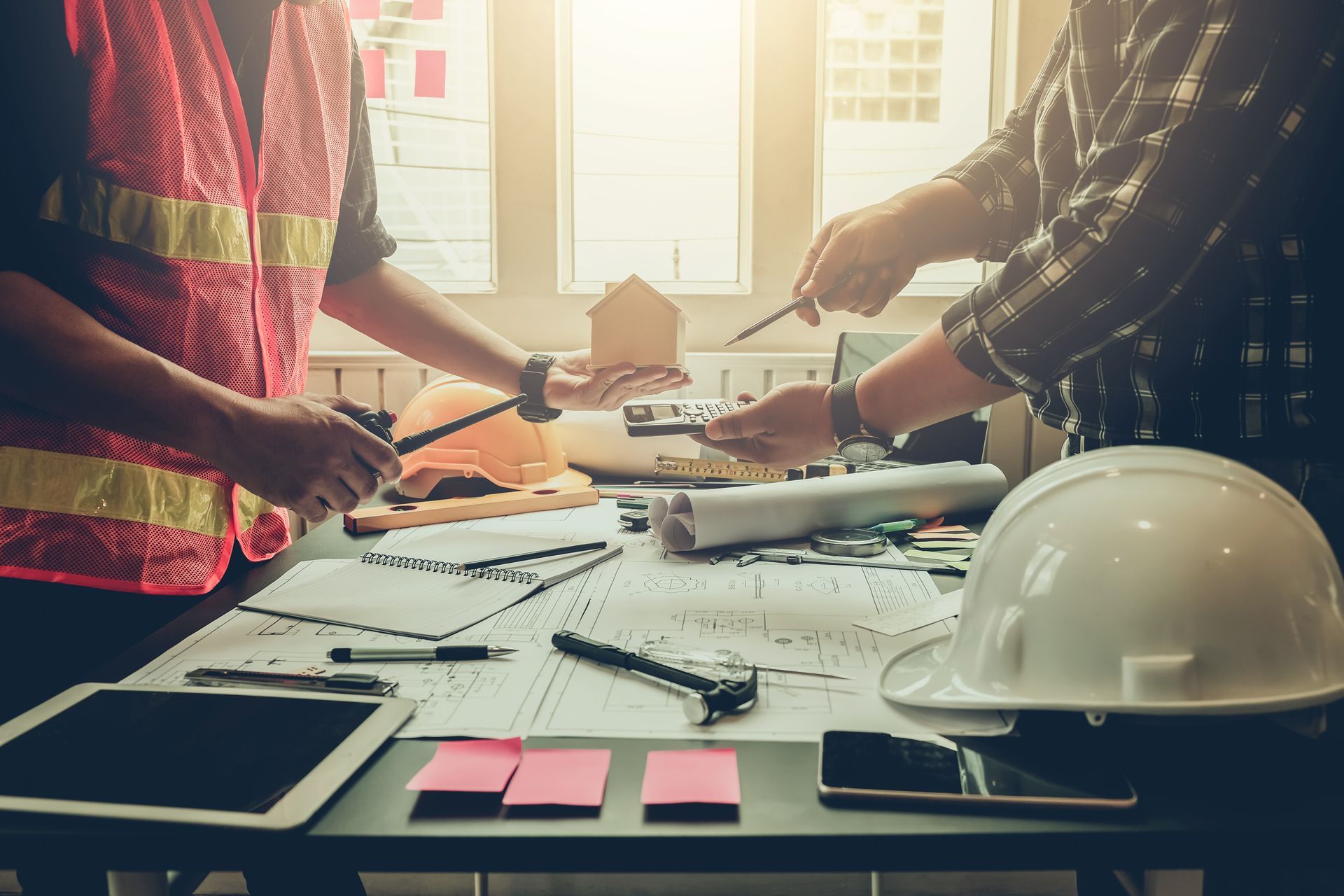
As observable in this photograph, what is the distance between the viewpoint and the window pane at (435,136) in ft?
7.40

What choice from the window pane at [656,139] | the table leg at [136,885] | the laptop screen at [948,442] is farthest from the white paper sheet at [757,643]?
the window pane at [656,139]

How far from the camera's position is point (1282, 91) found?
26.6 inches

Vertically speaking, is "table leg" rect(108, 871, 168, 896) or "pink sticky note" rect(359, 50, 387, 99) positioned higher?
"pink sticky note" rect(359, 50, 387, 99)

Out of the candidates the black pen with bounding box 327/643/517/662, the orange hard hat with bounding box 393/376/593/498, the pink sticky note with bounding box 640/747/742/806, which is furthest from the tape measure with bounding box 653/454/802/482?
the pink sticky note with bounding box 640/747/742/806

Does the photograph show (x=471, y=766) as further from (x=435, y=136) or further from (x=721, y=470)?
(x=435, y=136)

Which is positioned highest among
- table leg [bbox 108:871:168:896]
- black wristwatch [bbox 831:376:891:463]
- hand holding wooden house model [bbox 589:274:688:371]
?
hand holding wooden house model [bbox 589:274:688:371]

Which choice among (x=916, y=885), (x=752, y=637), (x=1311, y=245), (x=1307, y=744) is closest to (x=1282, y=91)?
(x=1311, y=245)

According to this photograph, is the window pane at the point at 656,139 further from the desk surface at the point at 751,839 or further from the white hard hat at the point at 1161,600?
the desk surface at the point at 751,839

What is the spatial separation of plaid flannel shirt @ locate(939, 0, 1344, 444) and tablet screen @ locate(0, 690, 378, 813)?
655 mm

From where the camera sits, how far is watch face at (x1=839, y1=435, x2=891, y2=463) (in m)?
1.02

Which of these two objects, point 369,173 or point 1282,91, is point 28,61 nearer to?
point 369,173

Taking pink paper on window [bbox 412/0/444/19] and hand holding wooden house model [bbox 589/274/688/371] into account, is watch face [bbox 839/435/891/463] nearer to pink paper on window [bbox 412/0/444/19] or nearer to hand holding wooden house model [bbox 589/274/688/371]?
hand holding wooden house model [bbox 589/274/688/371]

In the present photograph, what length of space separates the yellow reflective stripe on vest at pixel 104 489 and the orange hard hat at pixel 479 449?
0.44 m

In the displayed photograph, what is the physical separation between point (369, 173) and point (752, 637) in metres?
1.00
